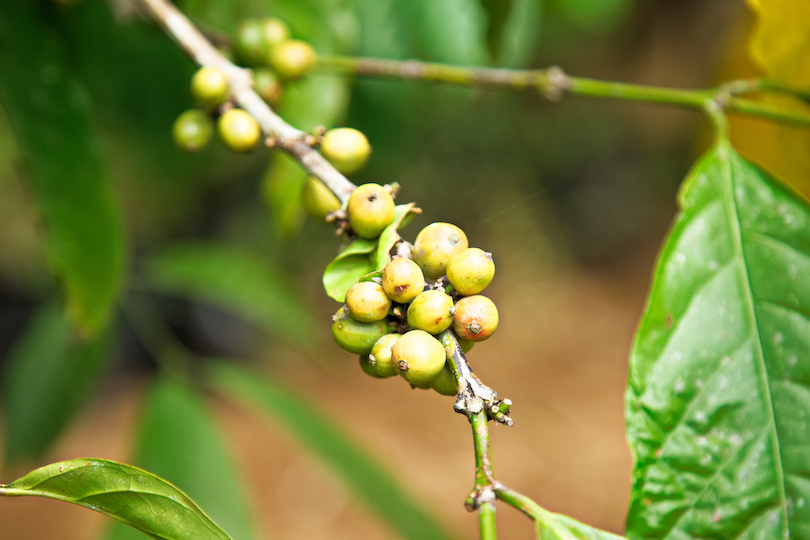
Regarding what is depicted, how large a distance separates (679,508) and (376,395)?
2.65 metres

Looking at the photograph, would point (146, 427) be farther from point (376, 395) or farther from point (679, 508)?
point (376, 395)

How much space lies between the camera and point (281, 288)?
1.45 metres

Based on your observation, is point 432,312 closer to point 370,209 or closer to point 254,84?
point 370,209

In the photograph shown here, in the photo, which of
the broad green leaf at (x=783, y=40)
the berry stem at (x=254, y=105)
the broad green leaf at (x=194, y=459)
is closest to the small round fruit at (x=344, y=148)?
the berry stem at (x=254, y=105)

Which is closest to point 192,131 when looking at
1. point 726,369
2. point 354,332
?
point 354,332

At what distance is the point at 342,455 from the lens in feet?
3.67

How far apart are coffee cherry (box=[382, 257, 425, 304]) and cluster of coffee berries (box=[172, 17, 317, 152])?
0.22m

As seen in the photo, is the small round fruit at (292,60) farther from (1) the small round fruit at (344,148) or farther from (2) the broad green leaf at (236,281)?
(2) the broad green leaf at (236,281)

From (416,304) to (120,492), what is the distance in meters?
0.25

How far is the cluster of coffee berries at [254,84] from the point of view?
1.81ft

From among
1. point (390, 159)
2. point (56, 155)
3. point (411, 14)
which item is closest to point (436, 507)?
point (390, 159)

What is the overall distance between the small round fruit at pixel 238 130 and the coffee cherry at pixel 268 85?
0.40 ft

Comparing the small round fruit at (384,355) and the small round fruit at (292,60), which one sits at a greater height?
the small round fruit at (292,60)

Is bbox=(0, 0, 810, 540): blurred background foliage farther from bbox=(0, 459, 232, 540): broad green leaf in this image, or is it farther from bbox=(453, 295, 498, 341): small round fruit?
bbox=(453, 295, 498, 341): small round fruit
